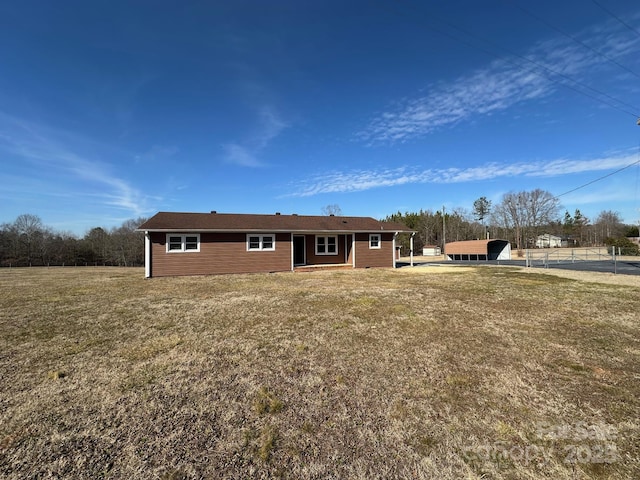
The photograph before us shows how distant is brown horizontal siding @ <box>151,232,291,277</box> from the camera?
15.0m

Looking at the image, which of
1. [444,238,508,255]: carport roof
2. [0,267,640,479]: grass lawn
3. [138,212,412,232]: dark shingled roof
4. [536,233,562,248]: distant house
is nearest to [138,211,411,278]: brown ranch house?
[138,212,412,232]: dark shingled roof

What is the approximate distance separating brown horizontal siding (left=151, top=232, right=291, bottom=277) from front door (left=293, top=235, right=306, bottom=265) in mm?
1763

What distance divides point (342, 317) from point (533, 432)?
13.9 feet

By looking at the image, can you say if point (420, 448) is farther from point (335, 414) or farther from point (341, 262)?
point (341, 262)

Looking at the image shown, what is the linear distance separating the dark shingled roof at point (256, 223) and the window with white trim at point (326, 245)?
36.2 inches

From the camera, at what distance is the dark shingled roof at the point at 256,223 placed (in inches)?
610

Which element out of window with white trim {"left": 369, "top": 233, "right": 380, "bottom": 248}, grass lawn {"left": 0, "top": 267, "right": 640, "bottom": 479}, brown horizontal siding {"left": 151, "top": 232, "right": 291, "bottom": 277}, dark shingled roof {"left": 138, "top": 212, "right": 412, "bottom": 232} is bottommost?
grass lawn {"left": 0, "top": 267, "right": 640, "bottom": 479}

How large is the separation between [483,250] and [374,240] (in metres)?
15.9

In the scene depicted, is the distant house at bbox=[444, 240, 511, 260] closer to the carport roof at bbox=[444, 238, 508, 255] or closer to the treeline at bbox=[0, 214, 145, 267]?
the carport roof at bbox=[444, 238, 508, 255]

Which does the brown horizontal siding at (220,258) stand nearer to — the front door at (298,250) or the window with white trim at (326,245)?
the front door at (298,250)

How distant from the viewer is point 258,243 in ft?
55.6

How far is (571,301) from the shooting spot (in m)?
8.49

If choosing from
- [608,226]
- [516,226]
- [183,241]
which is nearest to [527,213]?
[516,226]

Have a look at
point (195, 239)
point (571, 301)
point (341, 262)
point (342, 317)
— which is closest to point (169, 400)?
point (342, 317)
